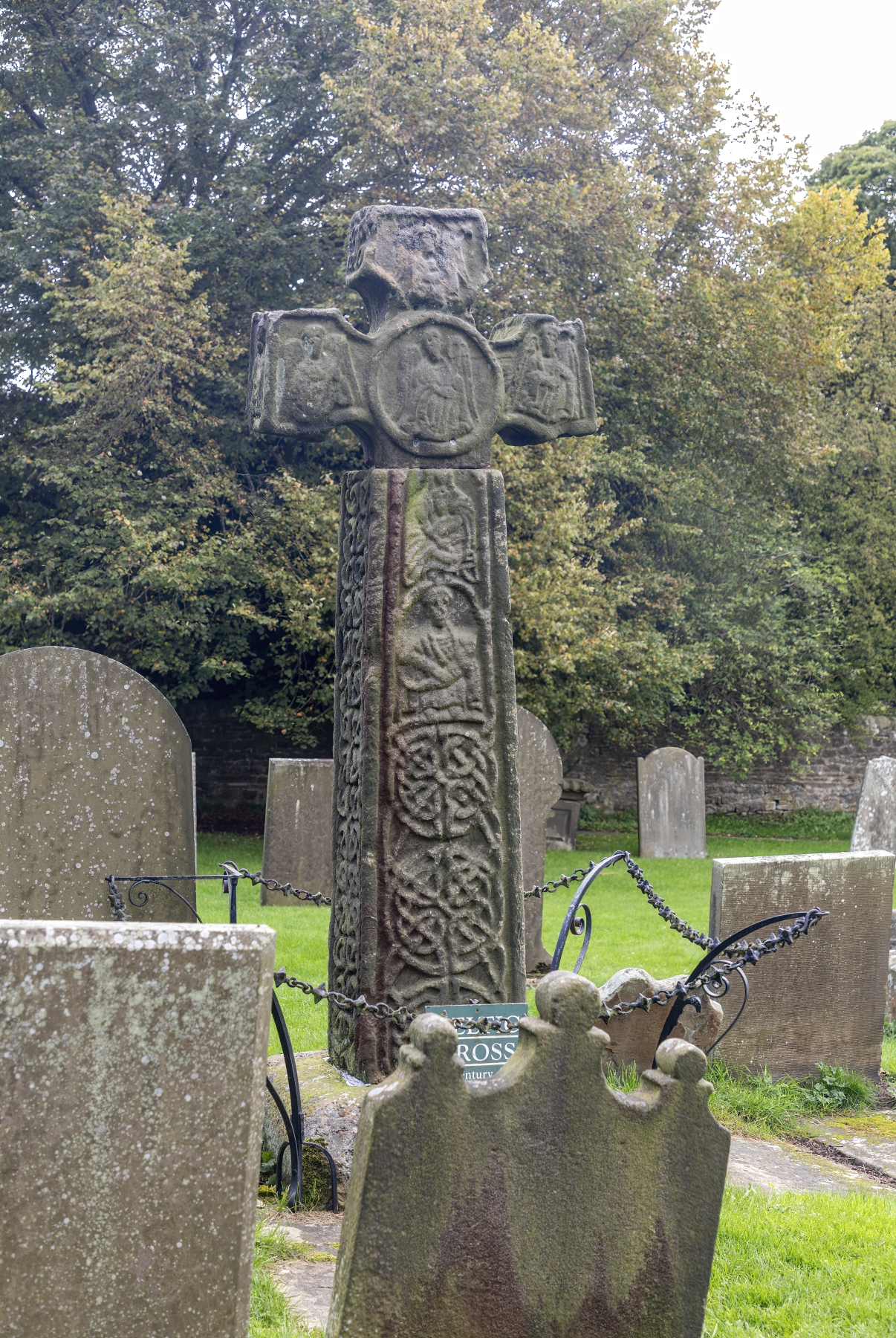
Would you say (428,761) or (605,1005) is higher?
(428,761)

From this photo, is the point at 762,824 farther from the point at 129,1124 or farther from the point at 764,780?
the point at 129,1124

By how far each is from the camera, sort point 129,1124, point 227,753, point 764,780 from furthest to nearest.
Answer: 1. point 764,780
2. point 227,753
3. point 129,1124

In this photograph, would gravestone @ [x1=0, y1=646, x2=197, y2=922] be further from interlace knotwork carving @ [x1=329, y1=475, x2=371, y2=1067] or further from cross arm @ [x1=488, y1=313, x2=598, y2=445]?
cross arm @ [x1=488, y1=313, x2=598, y2=445]

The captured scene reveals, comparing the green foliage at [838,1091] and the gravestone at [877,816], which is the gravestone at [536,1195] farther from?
the gravestone at [877,816]

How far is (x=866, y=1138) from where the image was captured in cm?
497

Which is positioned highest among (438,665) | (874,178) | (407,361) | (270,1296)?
(874,178)

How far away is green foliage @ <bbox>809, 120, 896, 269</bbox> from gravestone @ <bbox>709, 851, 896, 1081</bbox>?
23.3 m

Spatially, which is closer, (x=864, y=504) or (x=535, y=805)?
(x=535, y=805)

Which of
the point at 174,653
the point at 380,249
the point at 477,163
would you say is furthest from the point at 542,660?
the point at 380,249

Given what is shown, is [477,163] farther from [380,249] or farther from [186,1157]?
[186,1157]

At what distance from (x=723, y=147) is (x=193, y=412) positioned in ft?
33.0

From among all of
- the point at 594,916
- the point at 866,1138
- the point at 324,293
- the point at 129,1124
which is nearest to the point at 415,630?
the point at 129,1124

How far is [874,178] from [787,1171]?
1045 inches

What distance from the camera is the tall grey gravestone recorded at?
3830 millimetres
